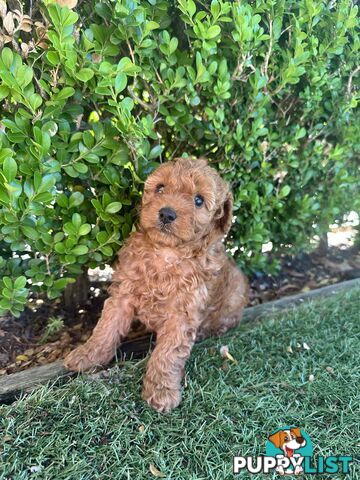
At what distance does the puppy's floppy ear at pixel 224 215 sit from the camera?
10.3 ft

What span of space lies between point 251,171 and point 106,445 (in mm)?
2570

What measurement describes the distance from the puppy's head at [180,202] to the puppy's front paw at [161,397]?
3.10 feet

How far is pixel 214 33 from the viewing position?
2.94 metres

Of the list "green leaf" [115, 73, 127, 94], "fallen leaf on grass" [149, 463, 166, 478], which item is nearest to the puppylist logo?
"fallen leaf on grass" [149, 463, 166, 478]

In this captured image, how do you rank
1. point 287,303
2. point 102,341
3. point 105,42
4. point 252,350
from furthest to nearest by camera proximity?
point 287,303 → point 252,350 → point 102,341 → point 105,42

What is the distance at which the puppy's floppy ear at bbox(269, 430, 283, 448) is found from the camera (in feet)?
8.75

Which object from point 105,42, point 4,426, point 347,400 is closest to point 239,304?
point 347,400

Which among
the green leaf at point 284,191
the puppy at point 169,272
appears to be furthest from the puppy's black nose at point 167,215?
the green leaf at point 284,191

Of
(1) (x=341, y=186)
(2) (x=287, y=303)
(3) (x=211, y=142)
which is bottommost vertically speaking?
(2) (x=287, y=303)

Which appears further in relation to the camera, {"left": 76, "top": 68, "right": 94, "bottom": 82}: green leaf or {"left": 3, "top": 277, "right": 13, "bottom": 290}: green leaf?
{"left": 3, "top": 277, "right": 13, "bottom": 290}: green leaf

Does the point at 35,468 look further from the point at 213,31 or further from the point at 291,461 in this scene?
the point at 213,31

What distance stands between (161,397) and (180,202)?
4.13ft

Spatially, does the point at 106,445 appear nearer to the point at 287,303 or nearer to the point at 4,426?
the point at 4,426

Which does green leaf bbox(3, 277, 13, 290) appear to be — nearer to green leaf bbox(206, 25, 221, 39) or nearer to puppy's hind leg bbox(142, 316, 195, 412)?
puppy's hind leg bbox(142, 316, 195, 412)
